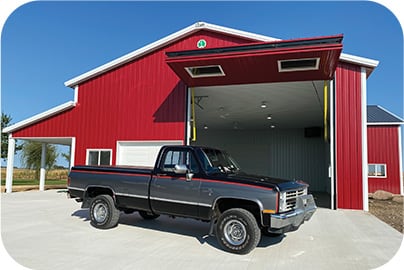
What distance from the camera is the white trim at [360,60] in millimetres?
10266

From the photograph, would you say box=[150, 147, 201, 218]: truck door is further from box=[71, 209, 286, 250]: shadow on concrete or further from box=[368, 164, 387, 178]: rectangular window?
box=[368, 164, 387, 178]: rectangular window

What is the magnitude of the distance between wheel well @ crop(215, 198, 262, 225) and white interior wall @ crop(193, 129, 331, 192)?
16.6 metres

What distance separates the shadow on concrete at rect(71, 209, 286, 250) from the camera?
614 centimetres

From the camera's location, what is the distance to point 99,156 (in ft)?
43.1

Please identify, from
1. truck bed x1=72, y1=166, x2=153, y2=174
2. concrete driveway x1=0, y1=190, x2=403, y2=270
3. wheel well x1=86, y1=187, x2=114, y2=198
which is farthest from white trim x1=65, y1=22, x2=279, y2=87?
wheel well x1=86, y1=187, x2=114, y2=198

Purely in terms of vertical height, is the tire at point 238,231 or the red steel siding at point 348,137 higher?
the red steel siding at point 348,137

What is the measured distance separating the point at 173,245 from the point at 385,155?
1656 centimetres

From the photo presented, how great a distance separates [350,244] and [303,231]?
3.97ft

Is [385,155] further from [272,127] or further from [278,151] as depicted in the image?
[272,127]

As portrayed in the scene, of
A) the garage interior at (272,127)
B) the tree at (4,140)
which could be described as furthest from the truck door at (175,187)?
the tree at (4,140)

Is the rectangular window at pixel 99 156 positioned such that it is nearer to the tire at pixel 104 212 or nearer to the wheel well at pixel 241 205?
the tire at pixel 104 212

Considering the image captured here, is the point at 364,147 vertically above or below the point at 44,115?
below

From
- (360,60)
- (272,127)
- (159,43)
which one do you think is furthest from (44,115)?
(272,127)

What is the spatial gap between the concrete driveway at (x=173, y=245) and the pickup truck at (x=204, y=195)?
0.42 metres
